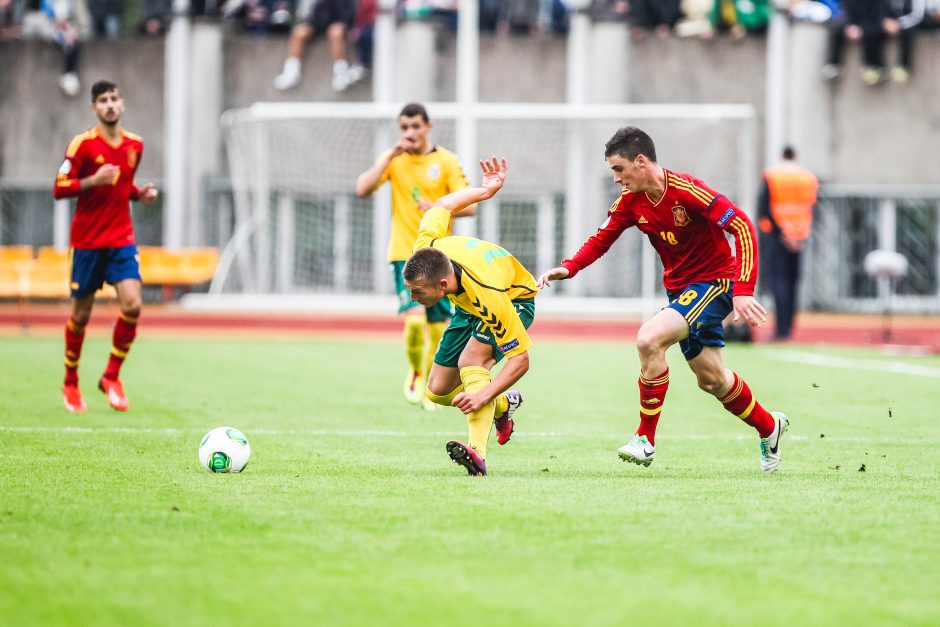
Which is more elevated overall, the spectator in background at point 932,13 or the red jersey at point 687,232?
the spectator in background at point 932,13

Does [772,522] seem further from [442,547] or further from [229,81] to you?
[229,81]

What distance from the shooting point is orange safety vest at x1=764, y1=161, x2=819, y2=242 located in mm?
19016

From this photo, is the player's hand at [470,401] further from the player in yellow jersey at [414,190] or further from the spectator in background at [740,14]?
the spectator in background at [740,14]

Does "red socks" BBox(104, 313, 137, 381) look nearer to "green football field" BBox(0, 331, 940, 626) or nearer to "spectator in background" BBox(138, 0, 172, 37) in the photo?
"green football field" BBox(0, 331, 940, 626)

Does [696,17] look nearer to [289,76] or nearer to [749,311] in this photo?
[289,76]

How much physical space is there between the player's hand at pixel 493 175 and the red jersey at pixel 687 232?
0.55 metres

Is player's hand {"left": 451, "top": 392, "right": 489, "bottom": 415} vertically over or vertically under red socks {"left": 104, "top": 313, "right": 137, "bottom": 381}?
over

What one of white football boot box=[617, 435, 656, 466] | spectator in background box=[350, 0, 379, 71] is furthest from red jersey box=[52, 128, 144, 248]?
spectator in background box=[350, 0, 379, 71]

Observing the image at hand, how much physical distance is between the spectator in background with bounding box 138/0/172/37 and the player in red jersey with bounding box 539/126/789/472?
2399 cm

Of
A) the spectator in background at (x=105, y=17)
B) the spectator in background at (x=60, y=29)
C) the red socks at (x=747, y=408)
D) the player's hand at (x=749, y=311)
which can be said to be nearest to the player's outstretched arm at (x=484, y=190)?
the player's hand at (x=749, y=311)

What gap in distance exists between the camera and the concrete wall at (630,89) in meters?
29.5

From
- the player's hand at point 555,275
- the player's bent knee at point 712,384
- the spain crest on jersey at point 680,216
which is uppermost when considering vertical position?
the spain crest on jersey at point 680,216

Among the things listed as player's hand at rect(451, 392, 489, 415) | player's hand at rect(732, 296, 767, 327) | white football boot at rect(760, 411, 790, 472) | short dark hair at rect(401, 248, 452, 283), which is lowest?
white football boot at rect(760, 411, 790, 472)

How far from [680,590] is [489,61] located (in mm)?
26118
